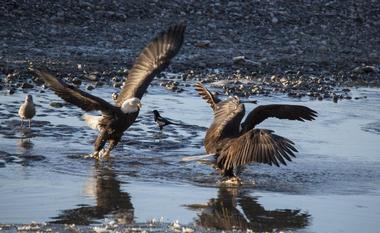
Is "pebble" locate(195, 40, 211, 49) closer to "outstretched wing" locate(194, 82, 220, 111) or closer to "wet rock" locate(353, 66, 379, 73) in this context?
"wet rock" locate(353, 66, 379, 73)

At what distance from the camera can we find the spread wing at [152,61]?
11273 millimetres

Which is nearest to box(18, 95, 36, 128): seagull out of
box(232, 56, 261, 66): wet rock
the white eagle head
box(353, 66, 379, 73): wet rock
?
the white eagle head

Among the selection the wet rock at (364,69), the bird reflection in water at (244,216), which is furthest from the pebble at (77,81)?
Result: the bird reflection in water at (244,216)

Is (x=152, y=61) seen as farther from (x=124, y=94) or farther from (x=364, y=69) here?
(x=364, y=69)

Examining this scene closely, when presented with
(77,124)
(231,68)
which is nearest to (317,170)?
(77,124)

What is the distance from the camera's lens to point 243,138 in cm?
866

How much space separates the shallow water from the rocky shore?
6.69 feet

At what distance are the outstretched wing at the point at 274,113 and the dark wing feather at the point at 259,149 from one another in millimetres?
1124

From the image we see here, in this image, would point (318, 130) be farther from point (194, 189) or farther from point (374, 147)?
point (194, 189)

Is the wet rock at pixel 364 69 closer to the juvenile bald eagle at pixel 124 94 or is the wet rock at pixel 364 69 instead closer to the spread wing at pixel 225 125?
the juvenile bald eagle at pixel 124 94

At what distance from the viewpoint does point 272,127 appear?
12477mm

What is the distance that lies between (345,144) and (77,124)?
331 cm

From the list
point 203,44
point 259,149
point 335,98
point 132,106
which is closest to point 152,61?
point 132,106

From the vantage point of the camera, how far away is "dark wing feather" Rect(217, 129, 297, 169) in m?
8.27
